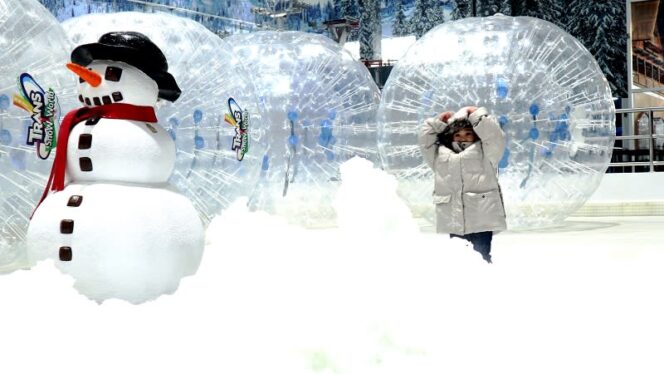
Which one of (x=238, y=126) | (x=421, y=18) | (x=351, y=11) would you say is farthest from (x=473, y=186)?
(x=351, y=11)

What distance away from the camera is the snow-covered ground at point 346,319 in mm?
2422

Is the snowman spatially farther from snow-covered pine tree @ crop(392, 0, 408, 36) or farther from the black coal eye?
snow-covered pine tree @ crop(392, 0, 408, 36)

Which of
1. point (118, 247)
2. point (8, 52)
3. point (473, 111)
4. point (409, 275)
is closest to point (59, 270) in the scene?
point (118, 247)

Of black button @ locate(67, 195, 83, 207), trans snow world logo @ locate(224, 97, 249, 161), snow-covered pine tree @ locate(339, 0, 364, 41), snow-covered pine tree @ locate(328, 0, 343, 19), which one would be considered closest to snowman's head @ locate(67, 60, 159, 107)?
black button @ locate(67, 195, 83, 207)

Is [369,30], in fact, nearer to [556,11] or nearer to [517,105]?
[556,11]

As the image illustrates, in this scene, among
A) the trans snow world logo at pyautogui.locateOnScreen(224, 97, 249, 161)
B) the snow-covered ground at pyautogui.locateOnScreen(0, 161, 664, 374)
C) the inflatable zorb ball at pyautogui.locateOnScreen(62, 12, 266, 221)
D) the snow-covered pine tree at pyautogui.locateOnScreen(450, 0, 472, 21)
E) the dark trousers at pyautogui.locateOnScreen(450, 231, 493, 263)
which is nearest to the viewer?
the snow-covered ground at pyautogui.locateOnScreen(0, 161, 664, 374)

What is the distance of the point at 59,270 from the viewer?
3008mm

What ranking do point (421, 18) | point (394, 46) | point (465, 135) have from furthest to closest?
point (394, 46) → point (421, 18) → point (465, 135)

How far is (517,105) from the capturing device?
6.86 metres

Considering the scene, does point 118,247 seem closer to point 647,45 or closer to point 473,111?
point 473,111

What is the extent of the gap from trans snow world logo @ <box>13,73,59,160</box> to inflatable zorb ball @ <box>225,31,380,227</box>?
274 centimetres

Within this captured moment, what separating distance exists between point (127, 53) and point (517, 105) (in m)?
4.29

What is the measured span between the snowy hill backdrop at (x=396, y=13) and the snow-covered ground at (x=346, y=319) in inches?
578

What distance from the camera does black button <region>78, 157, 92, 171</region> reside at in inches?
122
